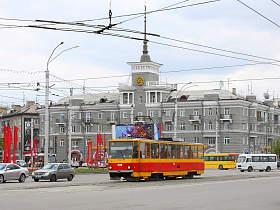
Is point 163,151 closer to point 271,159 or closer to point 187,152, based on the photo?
point 187,152

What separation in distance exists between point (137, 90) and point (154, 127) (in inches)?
1341

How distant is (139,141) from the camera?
32.2 meters

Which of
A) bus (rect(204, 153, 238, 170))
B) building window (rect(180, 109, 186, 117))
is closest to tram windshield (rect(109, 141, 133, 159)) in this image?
bus (rect(204, 153, 238, 170))

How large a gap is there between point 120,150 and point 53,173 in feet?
15.6

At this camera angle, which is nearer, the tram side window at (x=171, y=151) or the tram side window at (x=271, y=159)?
the tram side window at (x=171, y=151)

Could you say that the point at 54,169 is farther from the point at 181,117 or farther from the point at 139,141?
the point at 181,117

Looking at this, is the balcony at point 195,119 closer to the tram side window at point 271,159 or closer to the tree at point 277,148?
the tree at point 277,148

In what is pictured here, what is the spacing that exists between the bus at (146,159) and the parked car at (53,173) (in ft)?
13.1

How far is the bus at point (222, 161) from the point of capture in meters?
75.3

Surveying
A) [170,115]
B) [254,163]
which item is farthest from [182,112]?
[254,163]

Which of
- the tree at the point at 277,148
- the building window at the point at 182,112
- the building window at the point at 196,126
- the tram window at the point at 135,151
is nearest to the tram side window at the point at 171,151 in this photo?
the tram window at the point at 135,151

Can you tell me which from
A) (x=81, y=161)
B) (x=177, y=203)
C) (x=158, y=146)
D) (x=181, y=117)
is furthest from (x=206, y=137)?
(x=177, y=203)

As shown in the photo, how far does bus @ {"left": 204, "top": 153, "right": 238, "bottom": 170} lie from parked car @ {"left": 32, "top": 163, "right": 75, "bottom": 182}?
141ft

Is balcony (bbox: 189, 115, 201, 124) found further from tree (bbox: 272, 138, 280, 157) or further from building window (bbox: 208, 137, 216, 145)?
tree (bbox: 272, 138, 280, 157)
